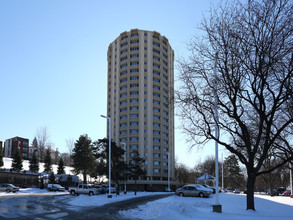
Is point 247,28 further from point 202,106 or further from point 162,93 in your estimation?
point 162,93

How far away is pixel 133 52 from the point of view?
9044 cm

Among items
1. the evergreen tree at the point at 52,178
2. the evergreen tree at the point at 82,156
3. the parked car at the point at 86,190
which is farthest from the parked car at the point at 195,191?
the evergreen tree at the point at 52,178

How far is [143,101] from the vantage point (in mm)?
86938

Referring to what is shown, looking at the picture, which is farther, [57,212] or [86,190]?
[86,190]

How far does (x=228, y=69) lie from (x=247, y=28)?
2652 mm

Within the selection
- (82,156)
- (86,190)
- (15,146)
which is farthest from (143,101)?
(15,146)

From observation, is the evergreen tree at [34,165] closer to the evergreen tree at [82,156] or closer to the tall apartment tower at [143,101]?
the evergreen tree at [82,156]

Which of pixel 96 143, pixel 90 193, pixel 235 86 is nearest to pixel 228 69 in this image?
pixel 235 86

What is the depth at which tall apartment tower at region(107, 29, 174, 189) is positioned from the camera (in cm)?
8475

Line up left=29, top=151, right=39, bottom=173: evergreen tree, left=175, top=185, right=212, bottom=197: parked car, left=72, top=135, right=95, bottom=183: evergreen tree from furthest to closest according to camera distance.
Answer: left=29, top=151, right=39, bottom=173: evergreen tree
left=72, top=135, right=95, bottom=183: evergreen tree
left=175, top=185, right=212, bottom=197: parked car

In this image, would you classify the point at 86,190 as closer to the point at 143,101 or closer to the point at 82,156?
the point at 82,156

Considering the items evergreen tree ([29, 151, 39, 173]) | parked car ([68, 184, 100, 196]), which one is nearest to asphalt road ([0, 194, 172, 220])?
parked car ([68, 184, 100, 196])

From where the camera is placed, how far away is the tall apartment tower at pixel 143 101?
278ft

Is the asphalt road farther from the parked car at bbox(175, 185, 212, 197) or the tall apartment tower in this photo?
the tall apartment tower
